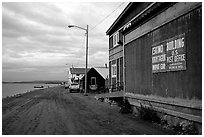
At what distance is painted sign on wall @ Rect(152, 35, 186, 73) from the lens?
982 centimetres

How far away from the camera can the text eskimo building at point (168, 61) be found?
899cm

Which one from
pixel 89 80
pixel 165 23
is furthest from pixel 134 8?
pixel 89 80

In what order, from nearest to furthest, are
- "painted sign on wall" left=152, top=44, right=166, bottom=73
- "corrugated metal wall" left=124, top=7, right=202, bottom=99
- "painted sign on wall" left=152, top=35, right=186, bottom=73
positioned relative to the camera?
1. "corrugated metal wall" left=124, top=7, right=202, bottom=99
2. "painted sign on wall" left=152, top=35, right=186, bottom=73
3. "painted sign on wall" left=152, top=44, right=166, bottom=73

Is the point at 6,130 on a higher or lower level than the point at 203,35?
lower

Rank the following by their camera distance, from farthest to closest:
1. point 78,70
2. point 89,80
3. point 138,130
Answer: point 78,70 < point 89,80 < point 138,130

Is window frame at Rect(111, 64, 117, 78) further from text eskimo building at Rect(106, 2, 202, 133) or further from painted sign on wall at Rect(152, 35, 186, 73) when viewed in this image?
painted sign on wall at Rect(152, 35, 186, 73)

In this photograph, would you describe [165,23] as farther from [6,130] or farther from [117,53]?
[117,53]

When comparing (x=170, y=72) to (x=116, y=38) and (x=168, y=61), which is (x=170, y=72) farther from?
(x=116, y=38)

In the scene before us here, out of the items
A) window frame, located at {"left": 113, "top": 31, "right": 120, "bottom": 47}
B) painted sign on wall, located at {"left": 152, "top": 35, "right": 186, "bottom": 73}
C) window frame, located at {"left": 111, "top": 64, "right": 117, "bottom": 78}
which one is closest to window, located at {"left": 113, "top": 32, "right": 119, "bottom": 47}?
window frame, located at {"left": 113, "top": 31, "right": 120, "bottom": 47}

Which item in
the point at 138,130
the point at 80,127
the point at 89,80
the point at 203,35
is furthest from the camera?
the point at 89,80

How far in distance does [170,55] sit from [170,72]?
0.69m

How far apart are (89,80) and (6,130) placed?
40.2m

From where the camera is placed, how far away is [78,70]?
101m

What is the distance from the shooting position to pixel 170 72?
10680mm
